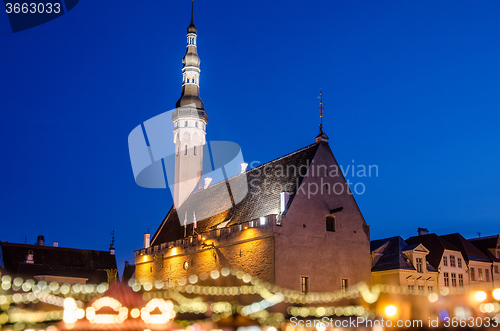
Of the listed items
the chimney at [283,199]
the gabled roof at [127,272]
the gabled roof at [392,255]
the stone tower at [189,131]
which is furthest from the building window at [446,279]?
the gabled roof at [127,272]

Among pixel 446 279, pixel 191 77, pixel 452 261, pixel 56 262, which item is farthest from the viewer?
pixel 56 262

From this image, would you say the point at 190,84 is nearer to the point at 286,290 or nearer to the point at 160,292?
the point at 160,292

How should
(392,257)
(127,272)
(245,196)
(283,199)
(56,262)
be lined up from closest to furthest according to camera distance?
(283,199)
(245,196)
(392,257)
(56,262)
(127,272)

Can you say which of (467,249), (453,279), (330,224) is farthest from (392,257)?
(467,249)

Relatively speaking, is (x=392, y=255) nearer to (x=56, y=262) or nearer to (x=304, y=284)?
(x=304, y=284)

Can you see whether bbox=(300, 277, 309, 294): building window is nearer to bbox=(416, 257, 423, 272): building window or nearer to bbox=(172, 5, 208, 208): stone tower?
bbox=(416, 257, 423, 272): building window

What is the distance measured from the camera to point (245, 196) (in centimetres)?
4278

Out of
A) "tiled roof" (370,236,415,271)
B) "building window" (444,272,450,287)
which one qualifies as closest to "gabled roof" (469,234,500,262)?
"building window" (444,272,450,287)

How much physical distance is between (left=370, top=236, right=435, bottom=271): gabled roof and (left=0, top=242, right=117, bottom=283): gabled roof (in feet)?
116

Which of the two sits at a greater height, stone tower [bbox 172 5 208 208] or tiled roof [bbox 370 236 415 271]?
stone tower [bbox 172 5 208 208]

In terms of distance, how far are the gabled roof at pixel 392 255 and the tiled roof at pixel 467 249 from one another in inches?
272

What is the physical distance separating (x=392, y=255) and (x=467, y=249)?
12256 millimetres

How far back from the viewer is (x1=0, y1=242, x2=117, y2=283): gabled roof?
60.6 metres

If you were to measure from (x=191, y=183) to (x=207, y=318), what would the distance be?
2253 centimetres
